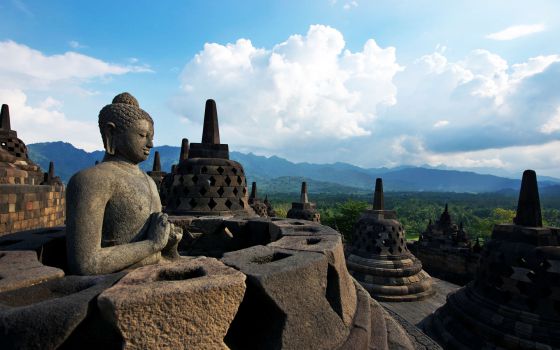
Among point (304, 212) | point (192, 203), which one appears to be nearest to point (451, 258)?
point (304, 212)

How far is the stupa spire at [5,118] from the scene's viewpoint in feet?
35.4

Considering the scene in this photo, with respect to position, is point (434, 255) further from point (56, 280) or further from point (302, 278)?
point (56, 280)

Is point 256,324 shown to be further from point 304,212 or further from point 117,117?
point 304,212

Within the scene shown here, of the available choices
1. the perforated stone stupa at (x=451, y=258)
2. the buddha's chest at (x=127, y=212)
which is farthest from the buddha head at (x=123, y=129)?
the perforated stone stupa at (x=451, y=258)

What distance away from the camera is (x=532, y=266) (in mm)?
5883

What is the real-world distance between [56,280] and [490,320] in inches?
291

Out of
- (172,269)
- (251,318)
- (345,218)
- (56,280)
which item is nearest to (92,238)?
(56,280)

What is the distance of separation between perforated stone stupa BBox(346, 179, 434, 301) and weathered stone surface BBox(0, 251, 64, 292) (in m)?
9.80

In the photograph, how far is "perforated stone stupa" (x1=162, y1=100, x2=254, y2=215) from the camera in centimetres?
567

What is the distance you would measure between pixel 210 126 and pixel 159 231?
4582 mm

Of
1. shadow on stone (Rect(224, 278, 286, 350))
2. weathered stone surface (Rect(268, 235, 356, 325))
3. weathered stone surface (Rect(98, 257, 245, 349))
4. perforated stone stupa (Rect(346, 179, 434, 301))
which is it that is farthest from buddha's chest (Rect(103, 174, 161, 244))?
perforated stone stupa (Rect(346, 179, 434, 301))

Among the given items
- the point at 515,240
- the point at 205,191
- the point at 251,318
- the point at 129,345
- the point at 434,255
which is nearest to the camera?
the point at 129,345

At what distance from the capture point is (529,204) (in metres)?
6.41

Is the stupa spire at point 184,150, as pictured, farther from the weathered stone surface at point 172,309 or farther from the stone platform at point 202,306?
the weathered stone surface at point 172,309
